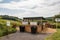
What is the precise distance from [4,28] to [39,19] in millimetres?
7596

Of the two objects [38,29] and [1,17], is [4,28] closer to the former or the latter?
[38,29]

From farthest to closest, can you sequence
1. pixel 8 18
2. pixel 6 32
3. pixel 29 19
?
pixel 29 19 → pixel 8 18 → pixel 6 32

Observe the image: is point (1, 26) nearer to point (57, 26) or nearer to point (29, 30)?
point (29, 30)

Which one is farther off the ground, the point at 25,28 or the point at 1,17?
the point at 1,17

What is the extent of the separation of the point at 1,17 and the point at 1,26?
4180 mm

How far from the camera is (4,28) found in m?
13.0

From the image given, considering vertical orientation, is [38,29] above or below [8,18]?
below

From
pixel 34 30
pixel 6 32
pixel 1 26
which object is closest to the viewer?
pixel 6 32

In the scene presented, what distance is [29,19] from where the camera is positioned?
19766mm

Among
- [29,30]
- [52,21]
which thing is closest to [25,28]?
[29,30]

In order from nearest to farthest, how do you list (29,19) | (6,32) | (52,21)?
(6,32) < (29,19) < (52,21)

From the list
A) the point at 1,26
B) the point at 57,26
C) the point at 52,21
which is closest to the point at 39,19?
the point at 57,26

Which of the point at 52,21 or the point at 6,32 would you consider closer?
the point at 6,32

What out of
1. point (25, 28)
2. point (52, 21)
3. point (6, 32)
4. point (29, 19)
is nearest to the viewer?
point (6, 32)
